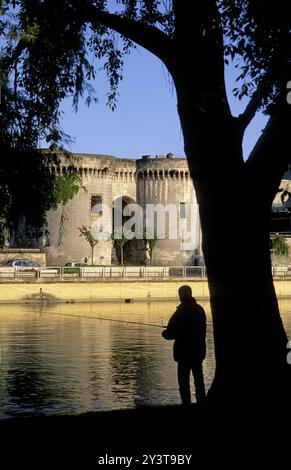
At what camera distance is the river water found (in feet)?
49.3

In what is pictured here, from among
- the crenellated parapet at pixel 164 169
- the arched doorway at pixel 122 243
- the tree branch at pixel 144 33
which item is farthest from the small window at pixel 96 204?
the tree branch at pixel 144 33

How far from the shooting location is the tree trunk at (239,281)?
8.66 m

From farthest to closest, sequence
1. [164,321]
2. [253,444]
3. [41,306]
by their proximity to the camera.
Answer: [41,306], [164,321], [253,444]

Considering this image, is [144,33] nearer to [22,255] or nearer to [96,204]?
[22,255]

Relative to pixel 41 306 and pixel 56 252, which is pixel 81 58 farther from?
pixel 56 252

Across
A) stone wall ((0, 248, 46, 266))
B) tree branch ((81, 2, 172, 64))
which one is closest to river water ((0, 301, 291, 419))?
tree branch ((81, 2, 172, 64))

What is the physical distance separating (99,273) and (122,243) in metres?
21.2

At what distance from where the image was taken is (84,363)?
22.1 meters

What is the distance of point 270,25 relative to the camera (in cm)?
873

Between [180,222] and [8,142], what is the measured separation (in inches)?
2786

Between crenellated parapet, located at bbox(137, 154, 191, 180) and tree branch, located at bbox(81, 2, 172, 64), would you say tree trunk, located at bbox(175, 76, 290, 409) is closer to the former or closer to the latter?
tree branch, located at bbox(81, 2, 172, 64)

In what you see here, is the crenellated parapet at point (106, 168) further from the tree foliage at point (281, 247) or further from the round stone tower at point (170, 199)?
the tree foliage at point (281, 247)

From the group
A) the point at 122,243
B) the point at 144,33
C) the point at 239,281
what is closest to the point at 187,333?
the point at 239,281

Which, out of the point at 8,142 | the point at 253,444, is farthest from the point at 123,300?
the point at 253,444
